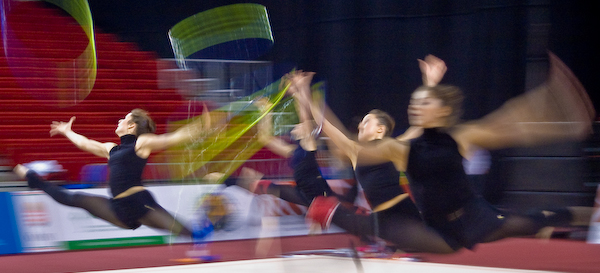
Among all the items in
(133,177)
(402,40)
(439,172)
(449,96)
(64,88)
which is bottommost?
(133,177)

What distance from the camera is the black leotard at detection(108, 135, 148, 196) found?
4.60 meters

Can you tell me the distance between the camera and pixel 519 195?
287 inches

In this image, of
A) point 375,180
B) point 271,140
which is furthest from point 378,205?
point 271,140

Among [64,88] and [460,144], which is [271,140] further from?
[460,144]

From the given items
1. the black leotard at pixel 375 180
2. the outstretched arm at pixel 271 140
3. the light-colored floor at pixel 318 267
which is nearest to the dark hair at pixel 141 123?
the light-colored floor at pixel 318 267

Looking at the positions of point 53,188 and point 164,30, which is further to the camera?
point 164,30

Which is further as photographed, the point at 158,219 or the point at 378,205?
the point at 158,219

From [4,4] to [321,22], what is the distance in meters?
5.28

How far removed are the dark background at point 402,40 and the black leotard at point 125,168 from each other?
4805 millimetres

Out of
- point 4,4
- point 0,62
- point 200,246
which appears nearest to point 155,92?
point 0,62

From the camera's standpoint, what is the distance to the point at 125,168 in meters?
4.60

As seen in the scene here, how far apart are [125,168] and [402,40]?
5.59 m

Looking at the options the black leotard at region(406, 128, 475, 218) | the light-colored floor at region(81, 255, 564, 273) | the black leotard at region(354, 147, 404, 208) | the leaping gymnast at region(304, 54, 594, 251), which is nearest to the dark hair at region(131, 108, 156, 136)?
the light-colored floor at region(81, 255, 564, 273)

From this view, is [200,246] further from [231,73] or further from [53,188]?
[231,73]
